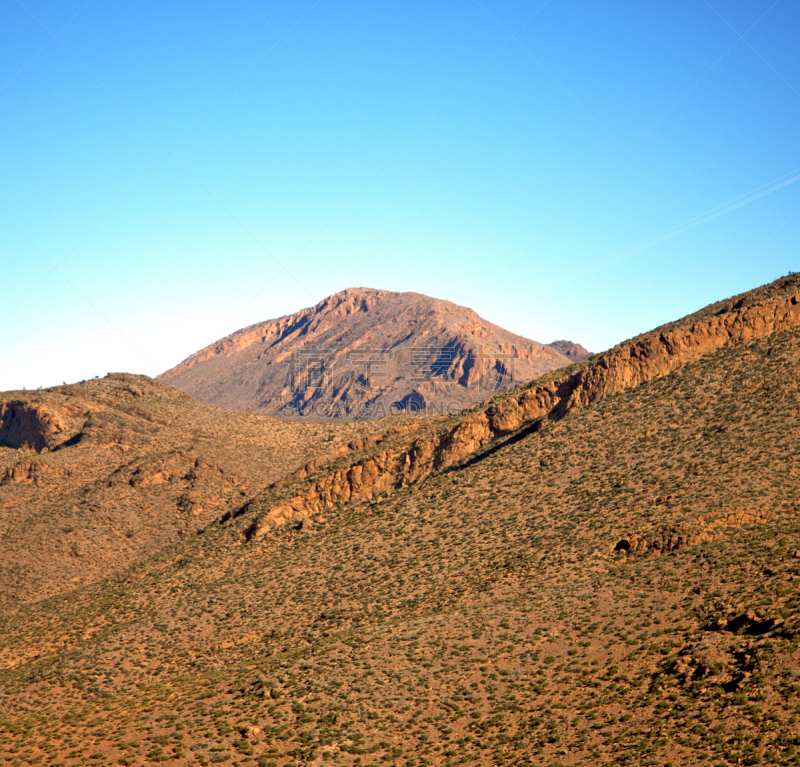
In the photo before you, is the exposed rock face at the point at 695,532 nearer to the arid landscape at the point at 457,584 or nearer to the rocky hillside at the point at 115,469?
the arid landscape at the point at 457,584

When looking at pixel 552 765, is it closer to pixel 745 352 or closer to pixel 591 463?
pixel 591 463

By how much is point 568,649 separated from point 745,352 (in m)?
26.6

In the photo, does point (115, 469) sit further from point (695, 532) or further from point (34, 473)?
point (695, 532)

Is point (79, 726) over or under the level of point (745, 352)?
under

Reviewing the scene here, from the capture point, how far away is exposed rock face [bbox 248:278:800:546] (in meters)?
48.3

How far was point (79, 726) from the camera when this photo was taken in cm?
2955

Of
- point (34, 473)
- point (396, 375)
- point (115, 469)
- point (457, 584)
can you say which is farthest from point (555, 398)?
point (396, 375)

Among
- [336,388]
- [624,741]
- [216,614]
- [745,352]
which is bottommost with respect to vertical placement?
[624,741]

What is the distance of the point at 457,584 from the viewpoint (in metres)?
36.5

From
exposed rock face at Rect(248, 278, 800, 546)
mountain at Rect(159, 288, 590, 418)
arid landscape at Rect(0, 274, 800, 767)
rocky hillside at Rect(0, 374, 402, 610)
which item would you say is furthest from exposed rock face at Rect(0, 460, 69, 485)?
mountain at Rect(159, 288, 590, 418)

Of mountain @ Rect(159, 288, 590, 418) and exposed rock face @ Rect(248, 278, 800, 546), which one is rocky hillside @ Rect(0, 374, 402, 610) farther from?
mountain @ Rect(159, 288, 590, 418)

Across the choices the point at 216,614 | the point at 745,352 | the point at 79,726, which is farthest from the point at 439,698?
the point at 745,352

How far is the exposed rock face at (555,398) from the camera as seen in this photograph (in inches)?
1902

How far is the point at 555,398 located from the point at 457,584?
19.8 meters
